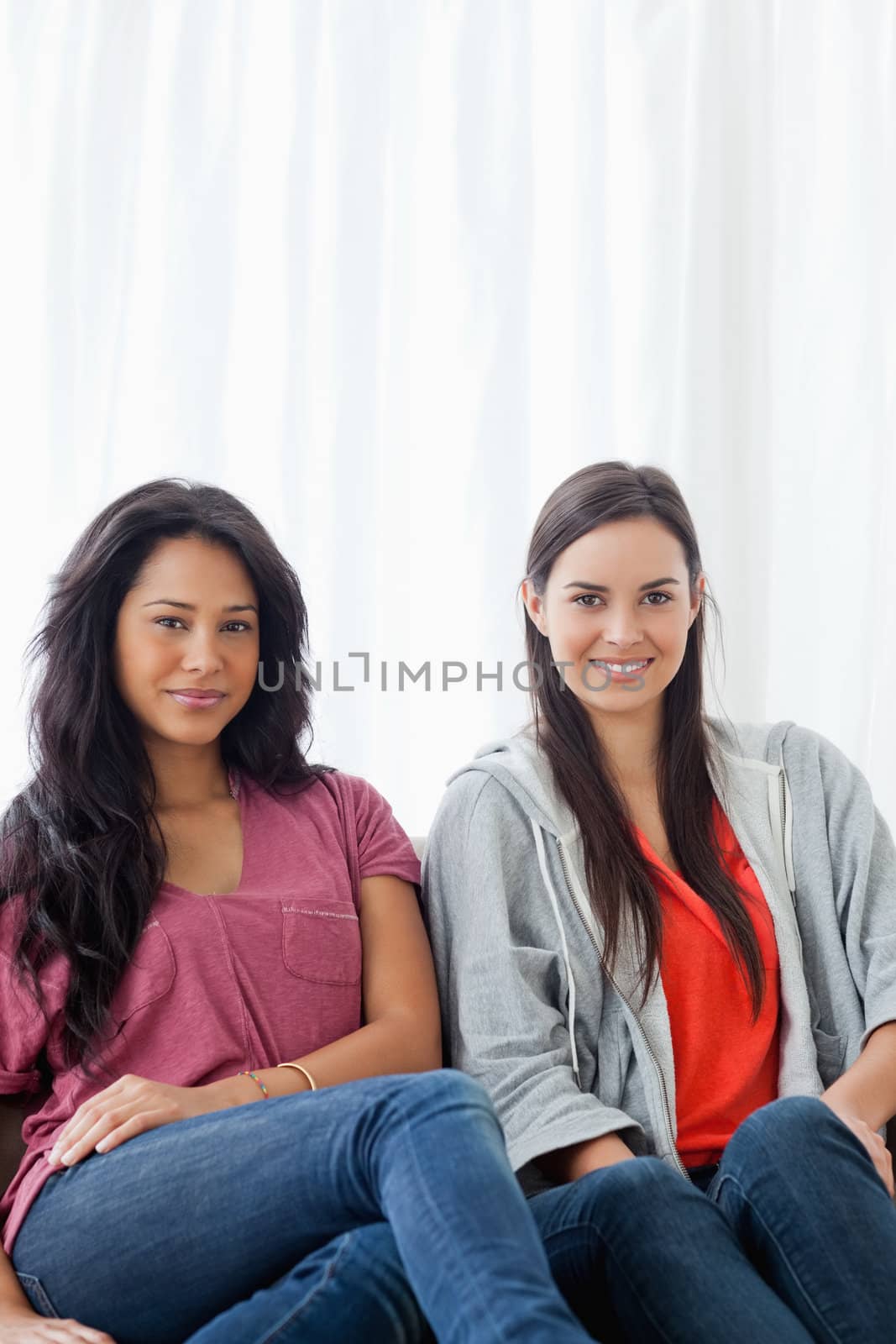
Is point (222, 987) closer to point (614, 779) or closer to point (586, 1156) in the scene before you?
point (586, 1156)

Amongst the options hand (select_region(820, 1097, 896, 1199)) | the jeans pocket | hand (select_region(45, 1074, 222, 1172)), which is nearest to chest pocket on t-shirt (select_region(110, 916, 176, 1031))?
hand (select_region(45, 1074, 222, 1172))

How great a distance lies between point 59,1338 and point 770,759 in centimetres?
111

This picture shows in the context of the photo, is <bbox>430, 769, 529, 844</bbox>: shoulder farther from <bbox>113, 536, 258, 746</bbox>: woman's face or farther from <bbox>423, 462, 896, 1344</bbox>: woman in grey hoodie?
<bbox>113, 536, 258, 746</bbox>: woman's face

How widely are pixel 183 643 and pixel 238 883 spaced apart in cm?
31

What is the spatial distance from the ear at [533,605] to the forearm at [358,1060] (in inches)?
21.8

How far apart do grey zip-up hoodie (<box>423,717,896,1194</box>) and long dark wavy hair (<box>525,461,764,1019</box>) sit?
0.03 metres

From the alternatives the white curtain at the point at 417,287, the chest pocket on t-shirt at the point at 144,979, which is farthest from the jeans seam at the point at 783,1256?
the white curtain at the point at 417,287

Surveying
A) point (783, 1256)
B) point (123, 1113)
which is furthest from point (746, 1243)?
point (123, 1113)

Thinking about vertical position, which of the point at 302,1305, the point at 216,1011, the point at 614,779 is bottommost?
the point at 302,1305

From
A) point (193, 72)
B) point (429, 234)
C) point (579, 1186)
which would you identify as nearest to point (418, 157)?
point (429, 234)

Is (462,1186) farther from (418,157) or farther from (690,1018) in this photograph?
(418,157)

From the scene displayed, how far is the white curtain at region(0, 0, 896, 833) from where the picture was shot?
217cm

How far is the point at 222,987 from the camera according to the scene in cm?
144

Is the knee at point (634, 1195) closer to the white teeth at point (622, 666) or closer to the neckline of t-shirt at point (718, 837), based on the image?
the neckline of t-shirt at point (718, 837)
